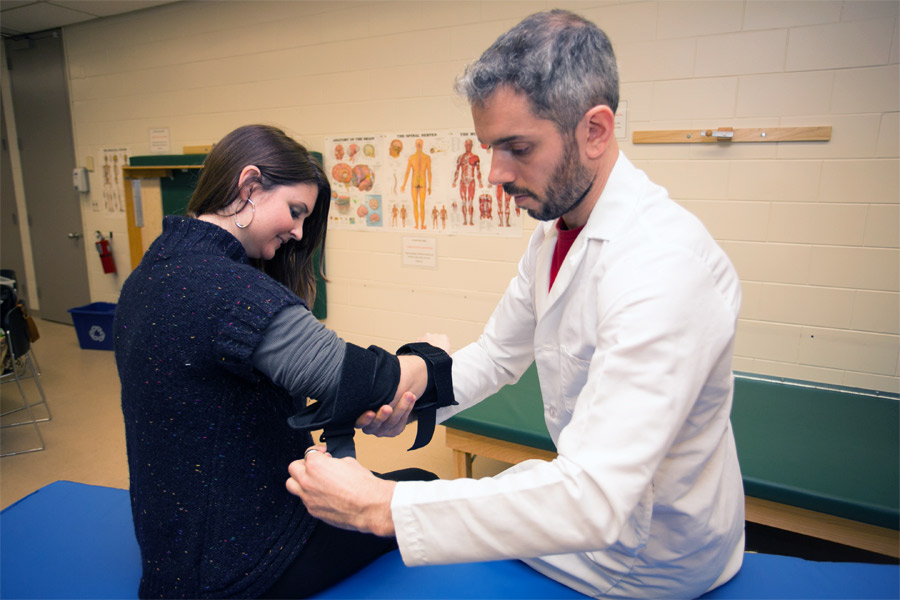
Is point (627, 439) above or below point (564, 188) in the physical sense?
below

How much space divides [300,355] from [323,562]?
1.55 feet

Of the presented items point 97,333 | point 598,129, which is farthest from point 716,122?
point 97,333

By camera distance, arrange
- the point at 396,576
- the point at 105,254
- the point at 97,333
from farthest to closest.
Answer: the point at 105,254 → the point at 97,333 → the point at 396,576

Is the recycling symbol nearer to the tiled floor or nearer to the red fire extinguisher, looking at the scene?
the tiled floor

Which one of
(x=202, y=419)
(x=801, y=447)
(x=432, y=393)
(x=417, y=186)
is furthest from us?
(x=417, y=186)

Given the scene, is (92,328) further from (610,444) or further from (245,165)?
(610,444)

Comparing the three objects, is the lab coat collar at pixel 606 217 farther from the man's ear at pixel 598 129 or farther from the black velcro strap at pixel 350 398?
the black velcro strap at pixel 350 398

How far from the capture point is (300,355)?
983 millimetres

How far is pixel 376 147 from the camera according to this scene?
11.3ft

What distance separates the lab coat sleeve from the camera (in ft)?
2.60

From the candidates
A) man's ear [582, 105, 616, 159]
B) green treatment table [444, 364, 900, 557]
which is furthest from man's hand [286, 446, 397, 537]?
green treatment table [444, 364, 900, 557]

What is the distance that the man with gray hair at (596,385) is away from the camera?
31.5 inches

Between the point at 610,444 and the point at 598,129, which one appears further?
the point at 598,129

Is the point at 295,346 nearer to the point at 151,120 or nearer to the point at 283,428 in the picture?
the point at 283,428
